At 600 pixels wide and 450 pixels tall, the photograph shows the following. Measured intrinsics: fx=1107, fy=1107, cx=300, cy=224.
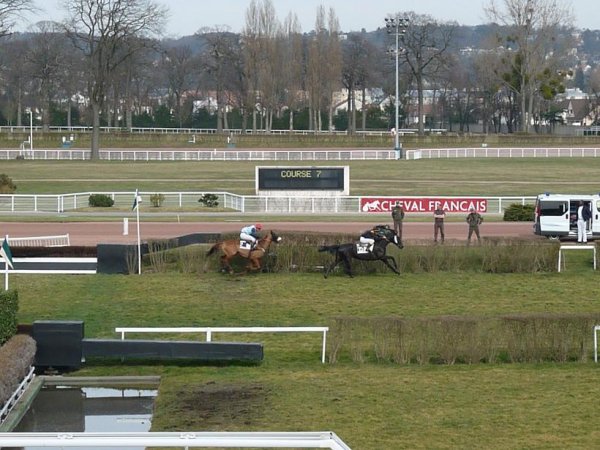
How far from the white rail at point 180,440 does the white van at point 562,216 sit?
20.7 metres

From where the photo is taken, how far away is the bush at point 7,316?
50.0 ft

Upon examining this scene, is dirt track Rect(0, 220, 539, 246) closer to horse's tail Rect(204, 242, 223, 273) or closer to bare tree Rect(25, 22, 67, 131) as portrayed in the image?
horse's tail Rect(204, 242, 223, 273)

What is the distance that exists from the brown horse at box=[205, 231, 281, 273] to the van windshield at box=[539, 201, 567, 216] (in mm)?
8440

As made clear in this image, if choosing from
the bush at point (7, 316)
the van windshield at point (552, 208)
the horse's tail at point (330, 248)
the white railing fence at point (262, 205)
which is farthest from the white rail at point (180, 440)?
the white railing fence at point (262, 205)

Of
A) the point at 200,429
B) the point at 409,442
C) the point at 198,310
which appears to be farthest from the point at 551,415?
the point at 198,310

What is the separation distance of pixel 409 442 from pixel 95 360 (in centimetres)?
592

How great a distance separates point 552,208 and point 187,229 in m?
10.6

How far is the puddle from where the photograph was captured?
13.0 m

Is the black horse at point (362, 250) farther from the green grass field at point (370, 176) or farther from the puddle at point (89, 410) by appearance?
the green grass field at point (370, 176)

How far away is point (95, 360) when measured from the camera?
16.1 meters

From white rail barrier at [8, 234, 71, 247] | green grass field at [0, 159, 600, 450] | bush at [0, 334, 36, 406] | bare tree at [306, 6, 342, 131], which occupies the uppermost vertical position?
bare tree at [306, 6, 342, 131]

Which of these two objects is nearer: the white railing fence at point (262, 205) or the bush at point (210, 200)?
the white railing fence at point (262, 205)

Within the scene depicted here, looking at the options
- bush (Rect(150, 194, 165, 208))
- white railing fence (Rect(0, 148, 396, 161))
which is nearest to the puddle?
bush (Rect(150, 194, 165, 208))

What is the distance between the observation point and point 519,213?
35.1 meters
